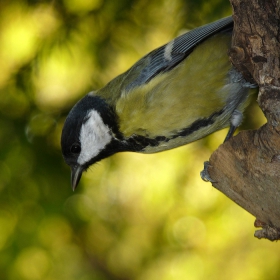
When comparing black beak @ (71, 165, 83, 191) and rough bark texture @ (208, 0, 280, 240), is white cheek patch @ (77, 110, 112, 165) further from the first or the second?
rough bark texture @ (208, 0, 280, 240)

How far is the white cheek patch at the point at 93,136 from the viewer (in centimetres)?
170

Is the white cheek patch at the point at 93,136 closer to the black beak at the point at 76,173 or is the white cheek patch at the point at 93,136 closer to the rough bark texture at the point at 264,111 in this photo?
the black beak at the point at 76,173

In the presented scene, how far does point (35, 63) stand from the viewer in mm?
1819

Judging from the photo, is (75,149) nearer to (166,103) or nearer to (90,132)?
(90,132)

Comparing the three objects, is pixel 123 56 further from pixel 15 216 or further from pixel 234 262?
pixel 234 262

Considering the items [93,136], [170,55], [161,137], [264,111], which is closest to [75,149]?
[93,136]

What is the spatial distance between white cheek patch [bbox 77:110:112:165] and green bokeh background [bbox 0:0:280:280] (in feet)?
0.65

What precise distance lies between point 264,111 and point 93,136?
718 mm

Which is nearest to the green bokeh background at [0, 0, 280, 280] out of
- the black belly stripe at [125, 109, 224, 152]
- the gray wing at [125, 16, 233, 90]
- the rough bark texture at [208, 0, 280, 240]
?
the gray wing at [125, 16, 233, 90]

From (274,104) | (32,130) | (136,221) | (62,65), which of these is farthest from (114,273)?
(274,104)

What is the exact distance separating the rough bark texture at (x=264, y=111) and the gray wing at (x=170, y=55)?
0.35m

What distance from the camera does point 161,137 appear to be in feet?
5.26

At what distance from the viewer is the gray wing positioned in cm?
162

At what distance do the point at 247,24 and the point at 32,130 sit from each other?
0.94 metres
